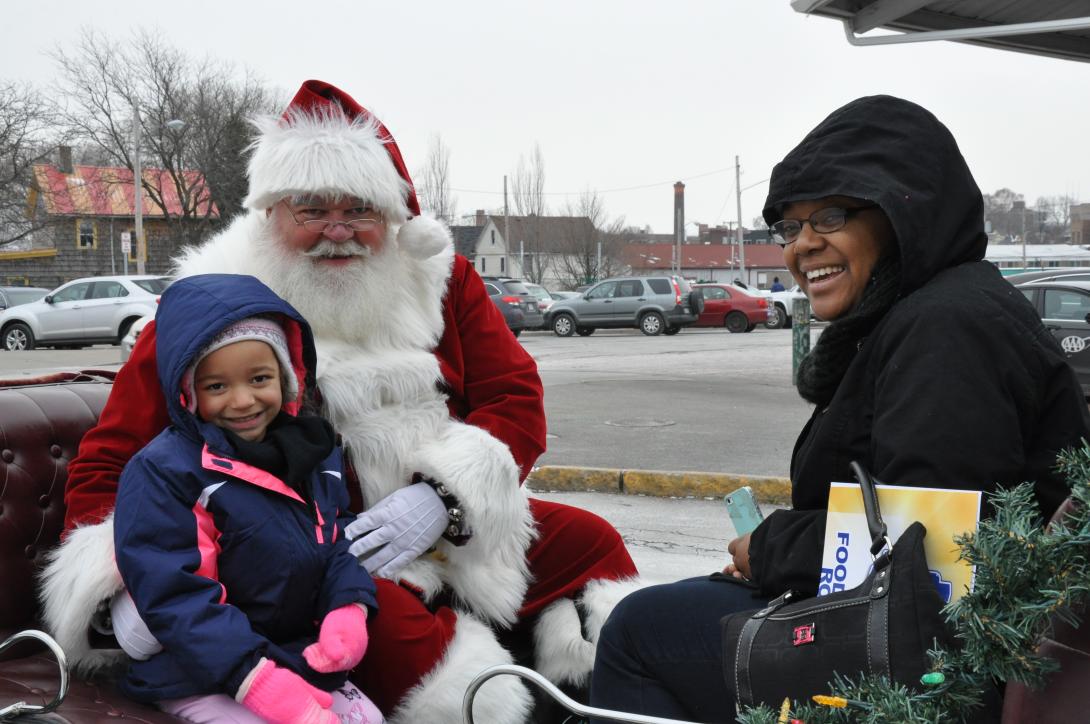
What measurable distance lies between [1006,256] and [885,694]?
82.4 m


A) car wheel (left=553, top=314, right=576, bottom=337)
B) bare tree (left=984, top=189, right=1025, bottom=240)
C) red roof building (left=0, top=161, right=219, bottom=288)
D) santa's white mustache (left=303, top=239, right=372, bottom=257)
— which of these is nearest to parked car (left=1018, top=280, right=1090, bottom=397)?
santa's white mustache (left=303, top=239, right=372, bottom=257)

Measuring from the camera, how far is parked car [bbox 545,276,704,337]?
25953mm

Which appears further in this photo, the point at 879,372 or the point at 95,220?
the point at 95,220

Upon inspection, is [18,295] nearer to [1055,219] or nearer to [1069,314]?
[1069,314]

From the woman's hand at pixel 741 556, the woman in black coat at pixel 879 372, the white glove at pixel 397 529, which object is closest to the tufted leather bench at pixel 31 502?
the white glove at pixel 397 529

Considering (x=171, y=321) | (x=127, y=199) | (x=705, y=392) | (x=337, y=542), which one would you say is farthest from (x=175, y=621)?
(x=127, y=199)

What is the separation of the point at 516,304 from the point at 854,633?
23.3 metres

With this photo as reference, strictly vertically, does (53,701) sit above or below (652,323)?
above

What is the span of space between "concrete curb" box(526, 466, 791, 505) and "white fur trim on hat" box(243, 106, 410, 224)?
14.3 feet

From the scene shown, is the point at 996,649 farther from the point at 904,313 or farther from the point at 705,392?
the point at 705,392

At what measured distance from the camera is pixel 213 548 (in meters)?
2.16

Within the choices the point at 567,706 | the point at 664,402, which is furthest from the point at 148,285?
the point at 567,706

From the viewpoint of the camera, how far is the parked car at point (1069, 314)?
11492 millimetres

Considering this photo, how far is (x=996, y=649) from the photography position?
127cm
